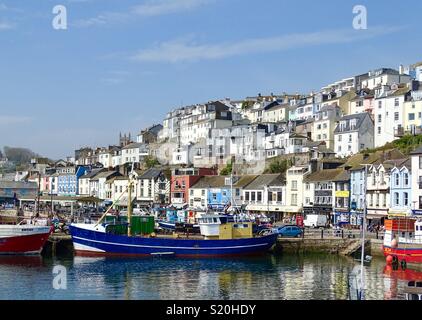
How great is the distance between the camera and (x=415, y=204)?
5878cm

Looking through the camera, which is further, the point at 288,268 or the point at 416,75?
the point at 416,75

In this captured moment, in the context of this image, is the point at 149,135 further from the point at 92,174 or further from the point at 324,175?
the point at 324,175

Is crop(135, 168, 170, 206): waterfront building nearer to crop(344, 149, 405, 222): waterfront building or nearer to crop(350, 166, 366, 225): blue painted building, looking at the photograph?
crop(344, 149, 405, 222): waterfront building

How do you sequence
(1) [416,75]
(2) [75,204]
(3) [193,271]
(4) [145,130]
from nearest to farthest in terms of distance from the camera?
1. (3) [193,271]
2. (1) [416,75]
3. (2) [75,204]
4. (4) [145,130]

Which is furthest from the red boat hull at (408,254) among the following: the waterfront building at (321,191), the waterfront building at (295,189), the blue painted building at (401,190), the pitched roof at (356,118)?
the pitched roof at (356,118)

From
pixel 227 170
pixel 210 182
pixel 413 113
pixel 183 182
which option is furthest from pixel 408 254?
pixel 227 170

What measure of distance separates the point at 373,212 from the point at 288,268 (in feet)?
75.3

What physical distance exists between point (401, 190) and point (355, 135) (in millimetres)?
26524

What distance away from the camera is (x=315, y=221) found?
68500mm

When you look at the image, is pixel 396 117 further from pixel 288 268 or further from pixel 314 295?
pixel 314 295

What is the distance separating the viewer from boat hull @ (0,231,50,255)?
52125 millimetres

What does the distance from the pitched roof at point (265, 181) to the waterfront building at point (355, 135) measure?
11079 millimetres
